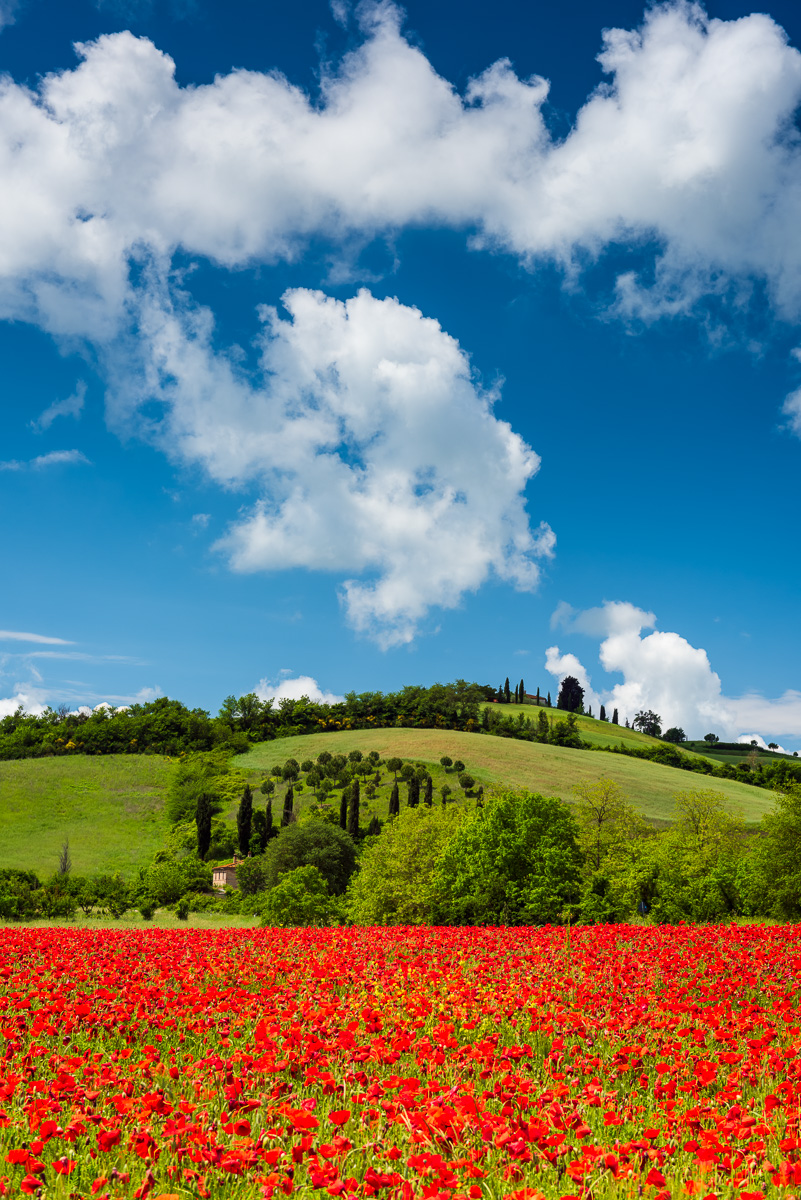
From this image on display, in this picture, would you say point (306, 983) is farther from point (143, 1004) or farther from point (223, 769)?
point (223, 769)

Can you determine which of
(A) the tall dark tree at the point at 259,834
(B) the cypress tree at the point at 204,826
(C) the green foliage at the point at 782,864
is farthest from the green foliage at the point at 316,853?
(C) the green foliage at the point at 782,864

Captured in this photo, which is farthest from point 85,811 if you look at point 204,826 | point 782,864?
point 782,864

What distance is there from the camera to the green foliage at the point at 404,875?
36.4 meters

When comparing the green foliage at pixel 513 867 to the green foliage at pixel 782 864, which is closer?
the green foliage at pixel 782 864

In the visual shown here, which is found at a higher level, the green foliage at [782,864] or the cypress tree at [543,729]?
the cypress tree at [543,729]

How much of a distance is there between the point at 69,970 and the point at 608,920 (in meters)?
27.0

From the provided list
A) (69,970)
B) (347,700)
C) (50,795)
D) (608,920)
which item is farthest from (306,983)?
(347,700)

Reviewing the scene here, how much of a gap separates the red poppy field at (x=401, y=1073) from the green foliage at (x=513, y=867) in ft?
62.1

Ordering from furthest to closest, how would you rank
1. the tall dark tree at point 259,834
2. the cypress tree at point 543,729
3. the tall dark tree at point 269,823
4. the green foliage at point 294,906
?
1. the cypress tree at point 543,729
2. the tall dark tree at point 269,823
3. the tall dark tree at point 259,834
4. the green foliage at point 294,906

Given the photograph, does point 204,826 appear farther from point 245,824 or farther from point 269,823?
point 269,823

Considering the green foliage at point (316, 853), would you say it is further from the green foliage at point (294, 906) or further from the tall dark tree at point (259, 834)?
the tall dark tree at point (259, 834)

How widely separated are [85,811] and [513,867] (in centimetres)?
8198

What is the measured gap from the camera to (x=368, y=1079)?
5.93 meters

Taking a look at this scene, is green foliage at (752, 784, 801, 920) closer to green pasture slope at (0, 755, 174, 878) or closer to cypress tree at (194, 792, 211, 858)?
green pasture slope at (0, 755, 174, 878)
